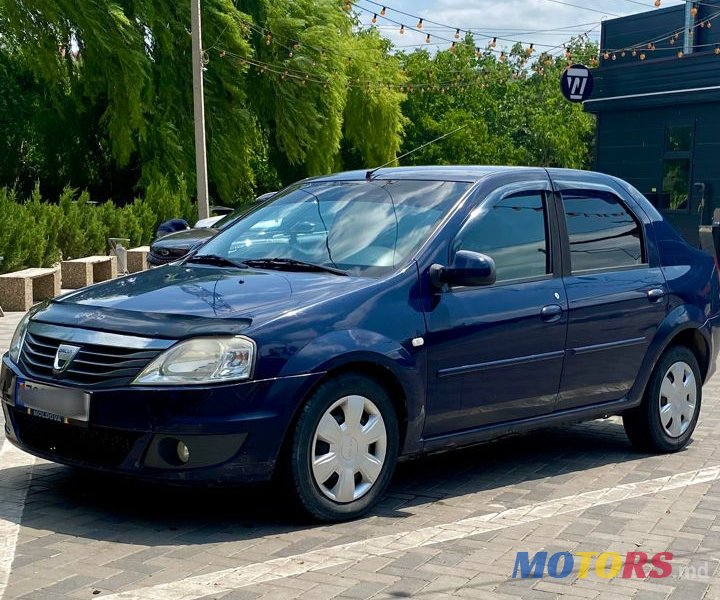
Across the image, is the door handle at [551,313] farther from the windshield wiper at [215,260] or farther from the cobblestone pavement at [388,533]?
the windshield wiper at [215,260]

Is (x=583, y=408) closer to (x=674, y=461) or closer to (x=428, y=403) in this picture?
(x=674, y=461)

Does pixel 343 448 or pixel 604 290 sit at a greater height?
pixel 604 290

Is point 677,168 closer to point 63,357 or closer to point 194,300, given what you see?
point 194,300

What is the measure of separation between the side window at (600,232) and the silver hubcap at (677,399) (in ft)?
2.41

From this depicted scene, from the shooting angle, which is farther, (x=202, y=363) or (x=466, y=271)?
(x=466, y=271)

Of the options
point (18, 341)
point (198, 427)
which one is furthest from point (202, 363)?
point (18, 341)

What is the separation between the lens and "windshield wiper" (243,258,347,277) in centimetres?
613

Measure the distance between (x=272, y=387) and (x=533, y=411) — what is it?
1834 millimetres

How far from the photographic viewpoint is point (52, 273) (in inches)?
729

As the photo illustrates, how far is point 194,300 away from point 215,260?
96 centimetres

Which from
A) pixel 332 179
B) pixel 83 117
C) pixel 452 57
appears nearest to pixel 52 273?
pixel 332 179

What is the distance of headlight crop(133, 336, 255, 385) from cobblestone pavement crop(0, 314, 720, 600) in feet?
2.29

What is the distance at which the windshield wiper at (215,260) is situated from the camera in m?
6.48

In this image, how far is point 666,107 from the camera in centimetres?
2855
